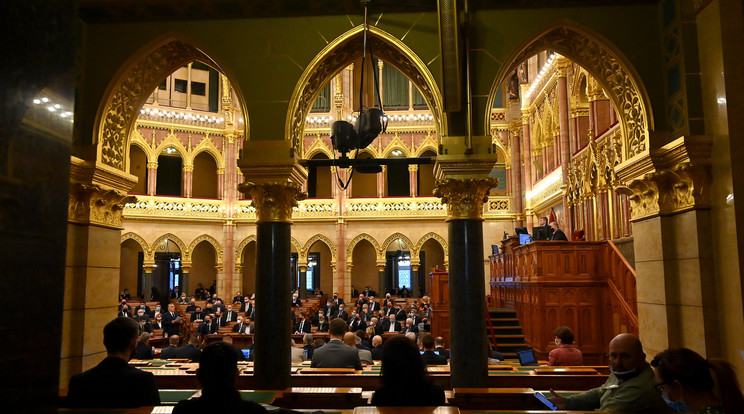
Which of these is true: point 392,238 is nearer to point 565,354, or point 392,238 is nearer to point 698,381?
point 565,354

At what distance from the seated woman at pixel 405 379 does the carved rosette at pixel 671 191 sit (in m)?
3.42

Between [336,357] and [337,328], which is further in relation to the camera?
[337,328]

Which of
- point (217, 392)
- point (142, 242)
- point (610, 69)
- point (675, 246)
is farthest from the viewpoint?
point (142, 242)

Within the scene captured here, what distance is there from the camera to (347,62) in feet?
20.8

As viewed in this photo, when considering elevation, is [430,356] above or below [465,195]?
below

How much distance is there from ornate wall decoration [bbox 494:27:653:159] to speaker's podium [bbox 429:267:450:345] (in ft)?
19.7

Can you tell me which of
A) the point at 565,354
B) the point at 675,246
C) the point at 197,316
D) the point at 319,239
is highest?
the point at 319,239

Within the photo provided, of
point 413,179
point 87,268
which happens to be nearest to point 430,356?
point 87,268

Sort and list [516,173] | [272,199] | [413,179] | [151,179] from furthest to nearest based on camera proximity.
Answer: [413,179] < [151,179] < [516,173] < [272,199]

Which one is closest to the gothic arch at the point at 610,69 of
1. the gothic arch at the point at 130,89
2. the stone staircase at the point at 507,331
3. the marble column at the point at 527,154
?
the gothic arch at the point at 130,89

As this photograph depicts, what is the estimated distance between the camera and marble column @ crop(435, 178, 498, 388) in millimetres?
5410

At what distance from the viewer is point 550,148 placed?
1733 centimetres

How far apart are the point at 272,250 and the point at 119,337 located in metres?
2.96

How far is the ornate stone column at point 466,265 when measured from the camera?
5.41 m
